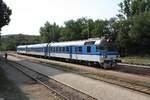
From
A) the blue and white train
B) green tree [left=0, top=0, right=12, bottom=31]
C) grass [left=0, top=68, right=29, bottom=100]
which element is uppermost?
green tree [left=0, top=0, right=12, bottom=31]

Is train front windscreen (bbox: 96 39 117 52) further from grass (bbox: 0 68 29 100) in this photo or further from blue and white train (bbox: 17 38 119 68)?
grass (bbox: 0 68 29 100)

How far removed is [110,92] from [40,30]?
129 m

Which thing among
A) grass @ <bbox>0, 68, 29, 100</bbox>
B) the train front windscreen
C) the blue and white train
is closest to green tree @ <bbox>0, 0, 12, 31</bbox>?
the blue and white train

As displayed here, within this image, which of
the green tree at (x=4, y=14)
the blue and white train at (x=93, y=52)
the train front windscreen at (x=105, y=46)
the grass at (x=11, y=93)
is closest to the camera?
the grass at (x=11, y=93)

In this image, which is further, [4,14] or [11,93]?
[4,14]

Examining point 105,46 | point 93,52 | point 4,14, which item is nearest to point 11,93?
point 105,46

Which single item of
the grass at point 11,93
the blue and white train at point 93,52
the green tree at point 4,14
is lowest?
the grass at point 11,93

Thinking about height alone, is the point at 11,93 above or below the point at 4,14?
below

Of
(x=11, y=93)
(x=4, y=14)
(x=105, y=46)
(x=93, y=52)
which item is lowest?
(x=11, y=93)

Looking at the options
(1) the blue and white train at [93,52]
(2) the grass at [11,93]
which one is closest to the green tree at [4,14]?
(1) the blue and white train at [93,52]

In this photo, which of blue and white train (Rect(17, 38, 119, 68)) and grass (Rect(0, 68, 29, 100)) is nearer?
grass (Rect(0, 68, 29, 100))

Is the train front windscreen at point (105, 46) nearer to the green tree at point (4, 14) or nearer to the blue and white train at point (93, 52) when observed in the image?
the blue and white train at point (93, 52)

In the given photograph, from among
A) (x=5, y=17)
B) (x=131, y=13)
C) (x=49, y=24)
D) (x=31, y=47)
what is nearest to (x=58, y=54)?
(x=5, y=17)

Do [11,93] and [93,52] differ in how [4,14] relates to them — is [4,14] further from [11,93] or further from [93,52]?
[11,93]
